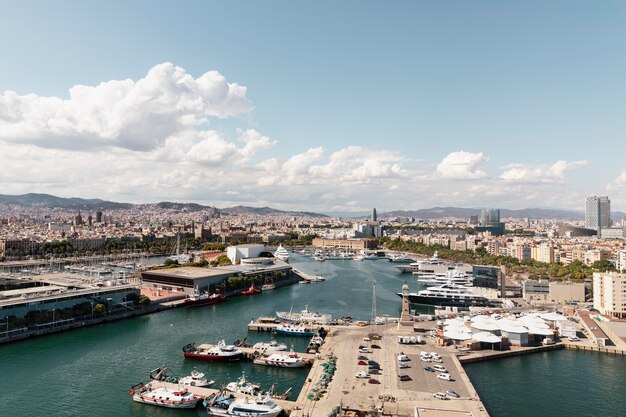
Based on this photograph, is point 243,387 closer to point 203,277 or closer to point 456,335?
point 456,335

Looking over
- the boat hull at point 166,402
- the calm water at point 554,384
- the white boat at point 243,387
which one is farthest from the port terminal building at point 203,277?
the calm water at point 554,384

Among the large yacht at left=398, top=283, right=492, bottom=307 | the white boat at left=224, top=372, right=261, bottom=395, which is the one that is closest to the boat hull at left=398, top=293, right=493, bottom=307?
the large yacht at left=398, top=283, right=492, bottom=307

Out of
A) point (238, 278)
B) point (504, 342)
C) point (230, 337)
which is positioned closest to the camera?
point (504, 342)

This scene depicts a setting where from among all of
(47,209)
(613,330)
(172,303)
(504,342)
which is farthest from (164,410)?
(47,209)

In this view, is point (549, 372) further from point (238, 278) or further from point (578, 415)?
point (238, 278)

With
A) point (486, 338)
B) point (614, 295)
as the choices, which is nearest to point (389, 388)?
point (486, 338)

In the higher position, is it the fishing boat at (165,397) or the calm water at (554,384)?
the fishing boat at (165,397)

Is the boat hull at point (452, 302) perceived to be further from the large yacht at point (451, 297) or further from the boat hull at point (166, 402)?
the boat hull at point (166, 402)
